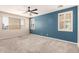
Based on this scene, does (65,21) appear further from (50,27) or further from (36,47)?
(36,47)

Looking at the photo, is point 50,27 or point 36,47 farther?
point 50,27

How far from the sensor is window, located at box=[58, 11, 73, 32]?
177 inches

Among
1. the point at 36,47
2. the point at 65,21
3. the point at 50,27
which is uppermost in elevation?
the point at 65,21

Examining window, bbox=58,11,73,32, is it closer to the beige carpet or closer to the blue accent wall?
the blue accent wall

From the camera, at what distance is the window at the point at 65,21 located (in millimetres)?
4500

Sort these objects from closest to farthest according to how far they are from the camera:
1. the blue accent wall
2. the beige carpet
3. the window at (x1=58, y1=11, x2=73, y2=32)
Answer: the beige carpet
the window at (x1=58, y1=11, x2=73, y2=32)
the blue accent wall

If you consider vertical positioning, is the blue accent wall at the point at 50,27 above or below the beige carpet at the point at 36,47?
above

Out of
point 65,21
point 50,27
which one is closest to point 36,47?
point 65,21

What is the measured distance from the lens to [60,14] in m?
5.11

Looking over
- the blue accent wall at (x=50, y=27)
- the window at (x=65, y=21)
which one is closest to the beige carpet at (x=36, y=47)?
the blue accent wall at (x=50, y=27)

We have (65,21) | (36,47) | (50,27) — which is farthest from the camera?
(50,27)

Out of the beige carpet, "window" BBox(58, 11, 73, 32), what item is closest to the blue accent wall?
"window" BBox(58, 11, 73, 32)

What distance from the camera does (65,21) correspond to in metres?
4.84

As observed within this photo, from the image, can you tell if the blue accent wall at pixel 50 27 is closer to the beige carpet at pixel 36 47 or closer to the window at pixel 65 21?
the window at pixel 65 21
